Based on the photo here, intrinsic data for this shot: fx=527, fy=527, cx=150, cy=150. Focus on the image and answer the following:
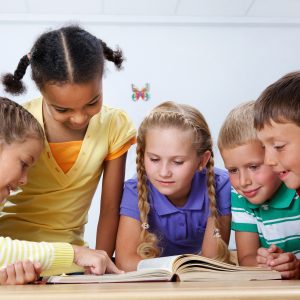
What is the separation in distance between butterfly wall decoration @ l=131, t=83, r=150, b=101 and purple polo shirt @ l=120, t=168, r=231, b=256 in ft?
8.70

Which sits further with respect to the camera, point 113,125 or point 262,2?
point 262,2

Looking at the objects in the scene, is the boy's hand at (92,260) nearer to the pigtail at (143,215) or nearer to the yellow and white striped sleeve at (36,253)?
the yellow and white striped sleeve at (36,253)

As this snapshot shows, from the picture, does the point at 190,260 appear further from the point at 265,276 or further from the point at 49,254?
the point at 49,254

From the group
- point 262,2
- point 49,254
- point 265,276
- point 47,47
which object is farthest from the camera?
point 262,2

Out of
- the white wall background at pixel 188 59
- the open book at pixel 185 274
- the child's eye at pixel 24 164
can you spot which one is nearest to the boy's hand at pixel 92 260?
the open book at pixel 185 274

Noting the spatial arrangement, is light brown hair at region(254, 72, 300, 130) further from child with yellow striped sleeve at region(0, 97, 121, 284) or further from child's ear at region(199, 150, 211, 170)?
child with yellow striped sleeve at region(0, 97, 121, 284)

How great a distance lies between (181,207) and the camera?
1548mm

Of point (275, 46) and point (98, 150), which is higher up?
point (275, 46)

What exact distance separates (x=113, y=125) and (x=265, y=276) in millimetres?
831

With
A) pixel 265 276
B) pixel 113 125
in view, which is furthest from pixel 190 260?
pixel 113 125

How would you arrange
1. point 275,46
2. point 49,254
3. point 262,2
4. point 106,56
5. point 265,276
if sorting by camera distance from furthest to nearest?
point 275,46 → point 262,2 → point 106,56 → point 49,254 → point 265,276

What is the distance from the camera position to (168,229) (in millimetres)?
1551

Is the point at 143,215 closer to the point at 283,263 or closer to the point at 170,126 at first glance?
the point at 170,126

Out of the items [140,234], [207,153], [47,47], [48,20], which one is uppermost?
[48,20]
